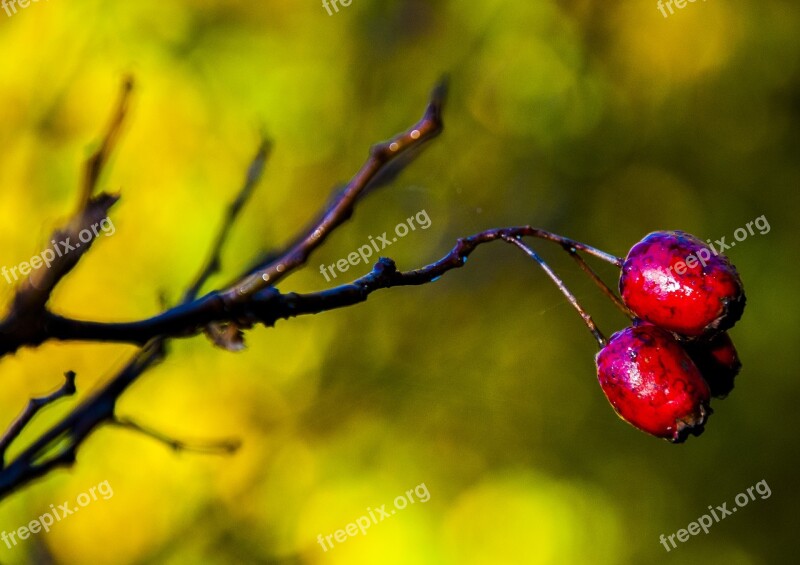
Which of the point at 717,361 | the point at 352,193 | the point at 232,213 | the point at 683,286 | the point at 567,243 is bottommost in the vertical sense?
the point at 717,361

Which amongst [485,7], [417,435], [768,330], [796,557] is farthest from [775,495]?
[485,7]

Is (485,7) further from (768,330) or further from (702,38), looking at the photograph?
(768,330)

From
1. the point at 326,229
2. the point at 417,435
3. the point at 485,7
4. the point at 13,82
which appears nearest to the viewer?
the point at 326,229

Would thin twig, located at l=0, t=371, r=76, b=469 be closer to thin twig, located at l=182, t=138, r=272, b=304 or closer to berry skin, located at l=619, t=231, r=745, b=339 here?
thin twig, located at l=182, t=138, r=272, b=304

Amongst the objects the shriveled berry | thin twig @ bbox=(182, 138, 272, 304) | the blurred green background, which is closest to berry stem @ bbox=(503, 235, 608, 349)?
the shriveled berry

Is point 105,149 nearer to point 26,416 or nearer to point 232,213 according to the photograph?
point 232,213

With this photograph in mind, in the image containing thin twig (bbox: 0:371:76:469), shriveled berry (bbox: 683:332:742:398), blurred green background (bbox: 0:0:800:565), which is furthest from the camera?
blurred green background (bbox: 0:0:800:565)

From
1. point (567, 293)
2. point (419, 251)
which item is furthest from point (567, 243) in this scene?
point (419, 251)

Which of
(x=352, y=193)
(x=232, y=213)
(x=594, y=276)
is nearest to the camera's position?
(x=352, y=193)
